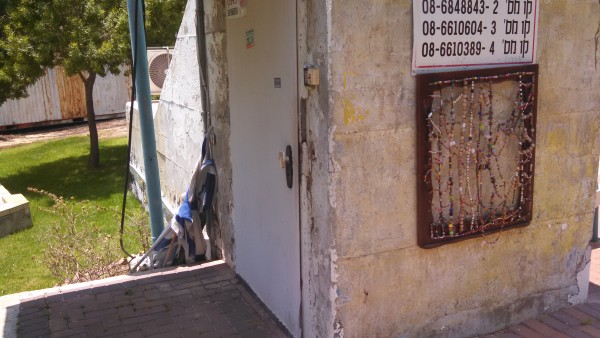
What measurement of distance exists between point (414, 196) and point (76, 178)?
11.4 m

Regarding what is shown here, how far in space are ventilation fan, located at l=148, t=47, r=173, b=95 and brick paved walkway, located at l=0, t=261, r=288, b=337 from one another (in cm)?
469

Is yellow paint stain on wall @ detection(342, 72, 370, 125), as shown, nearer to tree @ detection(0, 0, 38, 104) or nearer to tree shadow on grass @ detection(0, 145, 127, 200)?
tree shadow on grass @ detection(0, 145, 127, 200)

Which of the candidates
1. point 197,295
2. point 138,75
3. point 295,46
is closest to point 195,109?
point 138,75

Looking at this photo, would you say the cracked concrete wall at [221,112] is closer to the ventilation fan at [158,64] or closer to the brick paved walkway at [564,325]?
the brick paved walkway at [564,325]

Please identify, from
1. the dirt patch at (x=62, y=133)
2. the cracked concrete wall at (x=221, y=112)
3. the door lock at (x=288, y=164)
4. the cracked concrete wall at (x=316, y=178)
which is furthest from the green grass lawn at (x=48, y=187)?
the cracked concrete wall at (x=316, y=178)

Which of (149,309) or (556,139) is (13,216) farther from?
(556,139)

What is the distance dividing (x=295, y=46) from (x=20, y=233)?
7.24 meters

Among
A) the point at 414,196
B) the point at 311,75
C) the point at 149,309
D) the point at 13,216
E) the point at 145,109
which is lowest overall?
the point at 13,216

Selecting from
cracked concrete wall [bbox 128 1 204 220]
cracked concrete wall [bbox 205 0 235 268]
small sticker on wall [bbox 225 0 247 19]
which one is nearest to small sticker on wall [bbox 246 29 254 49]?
small sticker on wall [bbox 225 0 247 19]

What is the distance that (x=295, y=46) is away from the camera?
144 inches

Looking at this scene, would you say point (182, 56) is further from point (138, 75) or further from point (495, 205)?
point (495, 205)

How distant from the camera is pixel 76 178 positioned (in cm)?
1344

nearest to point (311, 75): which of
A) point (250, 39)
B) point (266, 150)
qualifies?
point (266, 150)

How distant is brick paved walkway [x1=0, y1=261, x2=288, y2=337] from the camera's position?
4.40m
